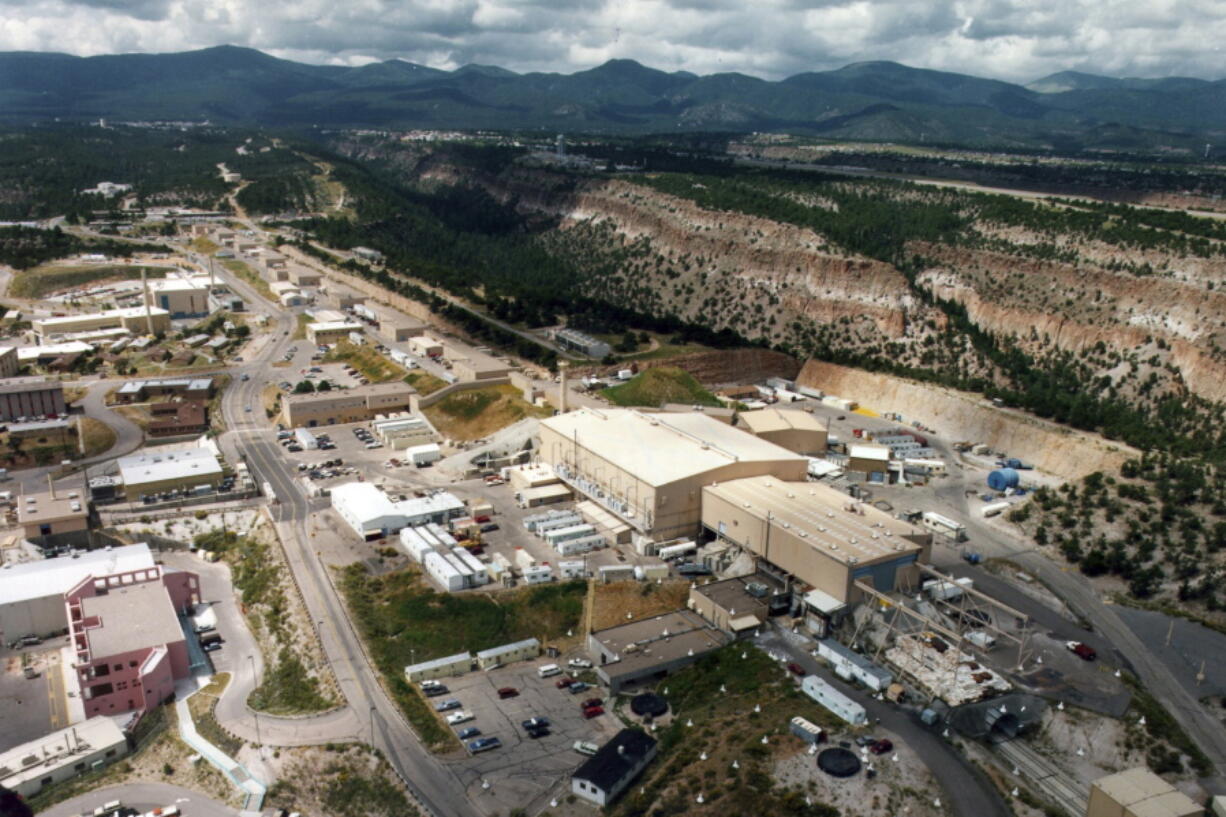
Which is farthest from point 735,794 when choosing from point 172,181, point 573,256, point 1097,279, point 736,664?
point 172,181

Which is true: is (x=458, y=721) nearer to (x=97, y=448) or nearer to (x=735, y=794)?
(x=735, y=794)

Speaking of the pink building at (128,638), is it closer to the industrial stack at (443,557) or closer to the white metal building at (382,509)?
the white metal building at (382,509)

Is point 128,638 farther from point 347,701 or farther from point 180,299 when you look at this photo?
point 180,299

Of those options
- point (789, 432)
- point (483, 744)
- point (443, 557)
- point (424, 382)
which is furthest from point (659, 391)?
point (483, 744)

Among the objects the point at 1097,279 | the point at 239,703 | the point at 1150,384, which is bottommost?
the point at 239,703

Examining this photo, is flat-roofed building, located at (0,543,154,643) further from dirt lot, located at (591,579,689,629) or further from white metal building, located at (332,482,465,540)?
dirt lot, located at (591,579,689,629)

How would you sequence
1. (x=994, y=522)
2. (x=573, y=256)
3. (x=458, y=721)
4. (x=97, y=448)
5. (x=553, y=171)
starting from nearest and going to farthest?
1. (x=458, y=721)
2. (x=994, y=522)
3. (x=97, y=448)
4. (x=573, y=256)
5. (x=553, y=171)
